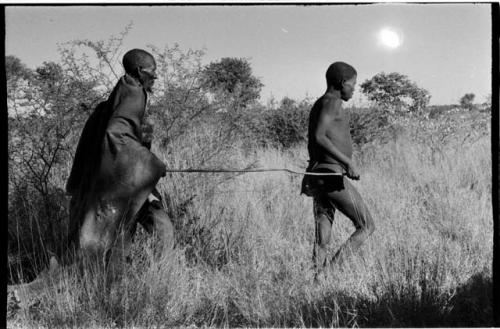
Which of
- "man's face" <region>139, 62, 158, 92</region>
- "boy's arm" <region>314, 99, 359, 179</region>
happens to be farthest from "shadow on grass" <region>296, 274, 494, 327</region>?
"man's face" <region>139, 62, 158, 92</region>

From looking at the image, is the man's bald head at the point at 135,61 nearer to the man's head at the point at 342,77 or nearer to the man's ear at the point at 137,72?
the man's ear at the point at 137,72

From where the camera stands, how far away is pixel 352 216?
Result: 4.11 meters

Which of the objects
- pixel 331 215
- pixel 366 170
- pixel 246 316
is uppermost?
pixel 366 170

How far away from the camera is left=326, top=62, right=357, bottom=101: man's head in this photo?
4.07 m

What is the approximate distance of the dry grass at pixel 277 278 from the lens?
3.55 metres

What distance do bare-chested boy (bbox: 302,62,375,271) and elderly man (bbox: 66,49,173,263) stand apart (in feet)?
3.83

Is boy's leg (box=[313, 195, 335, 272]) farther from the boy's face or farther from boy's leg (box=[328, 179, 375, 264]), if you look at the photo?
the boy's face

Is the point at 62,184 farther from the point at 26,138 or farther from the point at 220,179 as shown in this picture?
the point at 220,179

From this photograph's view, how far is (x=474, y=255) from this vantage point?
4.60 meters

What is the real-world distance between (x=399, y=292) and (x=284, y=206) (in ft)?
9.56

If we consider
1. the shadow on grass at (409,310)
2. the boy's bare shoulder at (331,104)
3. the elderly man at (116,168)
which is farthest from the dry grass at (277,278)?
the boy's bare shoulder at (331,104)

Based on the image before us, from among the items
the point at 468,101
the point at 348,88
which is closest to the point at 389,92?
the point at 468,101

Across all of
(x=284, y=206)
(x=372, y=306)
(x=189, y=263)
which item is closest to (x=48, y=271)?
(x=189, y=263)

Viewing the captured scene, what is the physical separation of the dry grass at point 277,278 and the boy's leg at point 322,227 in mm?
137
